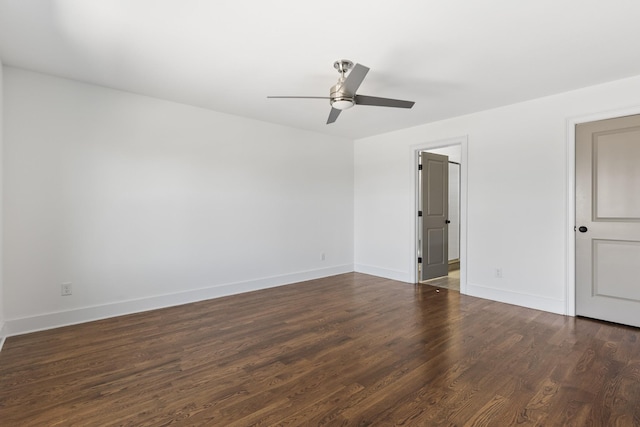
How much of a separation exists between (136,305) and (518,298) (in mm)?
4470

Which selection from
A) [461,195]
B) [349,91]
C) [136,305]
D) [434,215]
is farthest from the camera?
[434,215]

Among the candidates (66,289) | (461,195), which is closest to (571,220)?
(461,195)

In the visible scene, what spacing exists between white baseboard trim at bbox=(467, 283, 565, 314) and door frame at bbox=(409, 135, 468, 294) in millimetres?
173

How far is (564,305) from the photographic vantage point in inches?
137

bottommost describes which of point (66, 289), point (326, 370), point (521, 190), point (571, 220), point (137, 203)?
point (326, 370)

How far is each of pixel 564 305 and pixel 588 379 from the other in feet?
5.17

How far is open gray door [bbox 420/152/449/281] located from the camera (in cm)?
507

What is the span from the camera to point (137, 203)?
3.59 meters

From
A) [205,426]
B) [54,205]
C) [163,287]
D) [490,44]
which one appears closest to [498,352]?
[205,426]

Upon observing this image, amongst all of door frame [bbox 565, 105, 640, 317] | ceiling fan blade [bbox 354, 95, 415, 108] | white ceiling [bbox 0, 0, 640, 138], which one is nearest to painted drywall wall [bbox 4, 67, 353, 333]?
white ceiling [bbox 0, 0, 640, 138]

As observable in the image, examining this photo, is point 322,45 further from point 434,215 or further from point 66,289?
point 434,215

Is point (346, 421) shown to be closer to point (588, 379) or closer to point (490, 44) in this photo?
point (588, 379)

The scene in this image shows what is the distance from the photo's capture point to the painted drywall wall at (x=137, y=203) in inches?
118

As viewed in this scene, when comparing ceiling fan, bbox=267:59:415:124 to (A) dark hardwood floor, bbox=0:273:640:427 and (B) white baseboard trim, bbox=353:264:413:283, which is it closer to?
(A) dark hardwood floor, bbox=0:273:640:427
